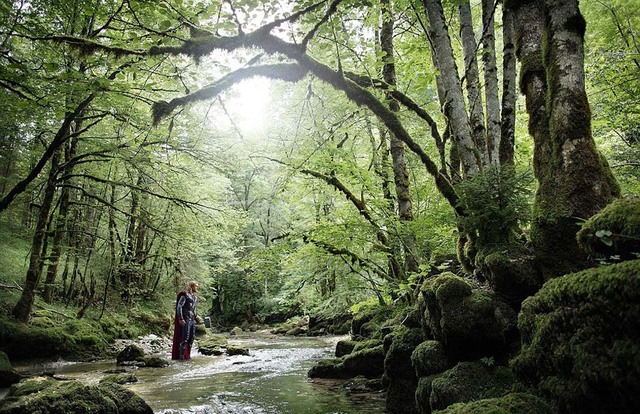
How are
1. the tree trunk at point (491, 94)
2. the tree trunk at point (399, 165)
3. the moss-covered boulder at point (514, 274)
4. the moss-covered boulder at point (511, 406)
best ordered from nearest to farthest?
1. the moss-covered boulder at point (511, 406)
2. the moss-covered boulder at point (514, 274)
3. the tree trunk at point (491, 94)
4. the tree trunk at point (399, 165)

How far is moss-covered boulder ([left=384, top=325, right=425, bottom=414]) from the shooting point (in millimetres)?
5199

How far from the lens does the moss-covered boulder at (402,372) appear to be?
5199mm

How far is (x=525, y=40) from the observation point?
4395 millimetres

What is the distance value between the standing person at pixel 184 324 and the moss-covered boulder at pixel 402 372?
24.9 ft

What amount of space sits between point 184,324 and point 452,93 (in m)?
9.81

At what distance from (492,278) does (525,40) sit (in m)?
2.80

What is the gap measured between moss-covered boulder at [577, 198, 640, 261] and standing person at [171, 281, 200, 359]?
35.0ft

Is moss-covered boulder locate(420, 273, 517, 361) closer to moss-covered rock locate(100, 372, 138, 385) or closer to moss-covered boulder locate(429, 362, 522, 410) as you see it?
moss-covered boulder locate(429, 362, 522, 410)

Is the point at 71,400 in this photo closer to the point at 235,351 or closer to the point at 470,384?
the point at 470,384

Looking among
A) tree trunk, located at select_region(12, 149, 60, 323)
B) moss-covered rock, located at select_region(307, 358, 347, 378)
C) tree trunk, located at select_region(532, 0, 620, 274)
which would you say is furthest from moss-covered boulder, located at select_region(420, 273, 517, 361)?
tree trunk, located at select_region(12, 149, 60, 323)

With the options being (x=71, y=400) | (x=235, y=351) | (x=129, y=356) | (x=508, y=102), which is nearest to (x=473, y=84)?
(x=508, y=102)

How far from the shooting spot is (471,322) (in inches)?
161

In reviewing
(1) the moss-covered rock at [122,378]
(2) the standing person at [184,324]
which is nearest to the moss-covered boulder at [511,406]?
(1) the moss-covered rock at [122,378]

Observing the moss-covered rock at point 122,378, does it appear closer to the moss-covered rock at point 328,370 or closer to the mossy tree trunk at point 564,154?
the moss-covered rock at point 328,370
